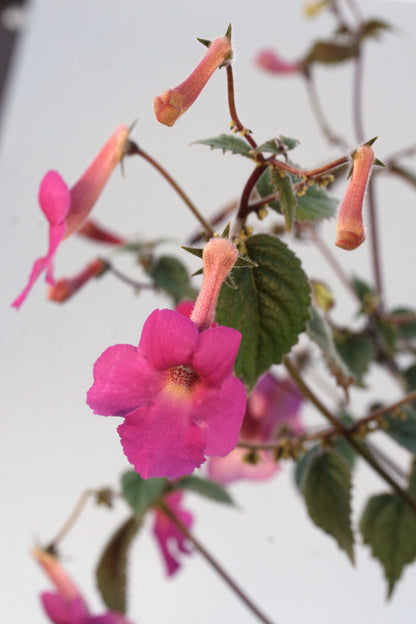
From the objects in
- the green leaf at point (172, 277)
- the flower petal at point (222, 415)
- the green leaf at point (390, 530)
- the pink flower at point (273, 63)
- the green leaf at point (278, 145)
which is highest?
the pink flower at point (273, 63)

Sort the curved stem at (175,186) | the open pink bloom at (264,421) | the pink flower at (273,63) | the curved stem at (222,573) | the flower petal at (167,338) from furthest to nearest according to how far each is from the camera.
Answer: the pink flower at (273,63)
the open pink bloom at (264,421)
the curved stem at (222,573)
the curved stem at (175,186)
the flower petal at (167,338)

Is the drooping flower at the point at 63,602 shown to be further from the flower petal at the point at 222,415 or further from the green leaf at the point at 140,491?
the flower petal at the point at 222,415

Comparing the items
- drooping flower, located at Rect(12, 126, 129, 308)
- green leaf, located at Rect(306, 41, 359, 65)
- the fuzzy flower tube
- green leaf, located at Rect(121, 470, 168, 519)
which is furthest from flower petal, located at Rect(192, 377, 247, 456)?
green leaf, located at Rect(306, 41, 359, 65)

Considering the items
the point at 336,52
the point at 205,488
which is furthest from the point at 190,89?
the point at 336,52

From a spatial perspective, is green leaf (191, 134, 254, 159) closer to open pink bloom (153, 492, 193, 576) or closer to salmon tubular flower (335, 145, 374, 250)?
salmon tubular flower (335, 145, 374, 250)

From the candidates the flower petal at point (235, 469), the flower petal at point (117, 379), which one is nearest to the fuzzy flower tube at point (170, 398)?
the flower petal at point (117, 379)

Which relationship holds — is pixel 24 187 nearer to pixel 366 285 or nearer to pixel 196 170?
pixel 196 170
